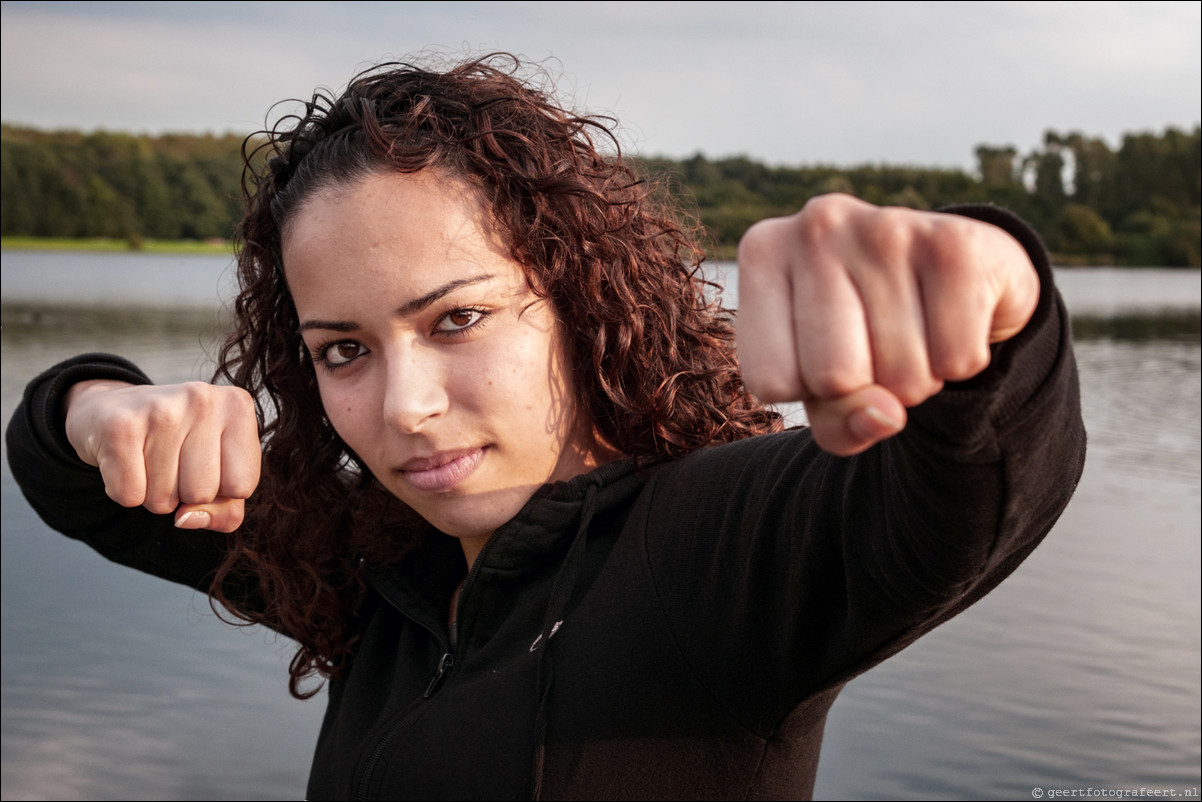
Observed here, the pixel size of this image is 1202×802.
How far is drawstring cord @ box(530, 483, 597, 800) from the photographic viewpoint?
176 cm

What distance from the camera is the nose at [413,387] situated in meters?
1.89

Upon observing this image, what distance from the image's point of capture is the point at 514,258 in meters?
1.99

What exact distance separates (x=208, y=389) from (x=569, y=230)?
776mm

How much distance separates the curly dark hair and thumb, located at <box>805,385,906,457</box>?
1.13 metres

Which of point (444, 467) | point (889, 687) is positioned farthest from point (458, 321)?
point (889, 687)

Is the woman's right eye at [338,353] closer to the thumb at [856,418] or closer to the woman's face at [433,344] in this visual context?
the woman's face at [433,344]

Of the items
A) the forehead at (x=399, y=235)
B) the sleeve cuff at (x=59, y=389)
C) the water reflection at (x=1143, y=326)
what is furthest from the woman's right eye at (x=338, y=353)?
the water reflection at (x=1143, y=326)

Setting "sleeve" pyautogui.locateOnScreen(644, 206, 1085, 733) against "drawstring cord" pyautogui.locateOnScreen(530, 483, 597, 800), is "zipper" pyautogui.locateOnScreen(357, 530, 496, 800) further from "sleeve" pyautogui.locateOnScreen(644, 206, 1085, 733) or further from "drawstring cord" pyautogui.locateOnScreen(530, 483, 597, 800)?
"sleeve" pyautogui.locateOnScreen(644, 206, 1085, 733)

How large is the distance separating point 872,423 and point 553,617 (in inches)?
42.7

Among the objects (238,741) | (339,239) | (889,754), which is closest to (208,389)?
(339,239)

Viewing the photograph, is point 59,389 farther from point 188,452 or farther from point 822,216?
point 822,216

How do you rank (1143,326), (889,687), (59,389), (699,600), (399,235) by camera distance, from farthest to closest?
(1143,326), (889,687), (59,389), (399,235), (699,600)

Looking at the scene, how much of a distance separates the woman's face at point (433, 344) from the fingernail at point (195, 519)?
14.5 inches

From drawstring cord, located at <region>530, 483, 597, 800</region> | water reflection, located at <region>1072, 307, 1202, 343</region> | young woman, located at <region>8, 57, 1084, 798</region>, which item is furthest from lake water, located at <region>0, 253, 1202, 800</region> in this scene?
water reflection, located at <region>1072, 307, 1202, 343</region>
